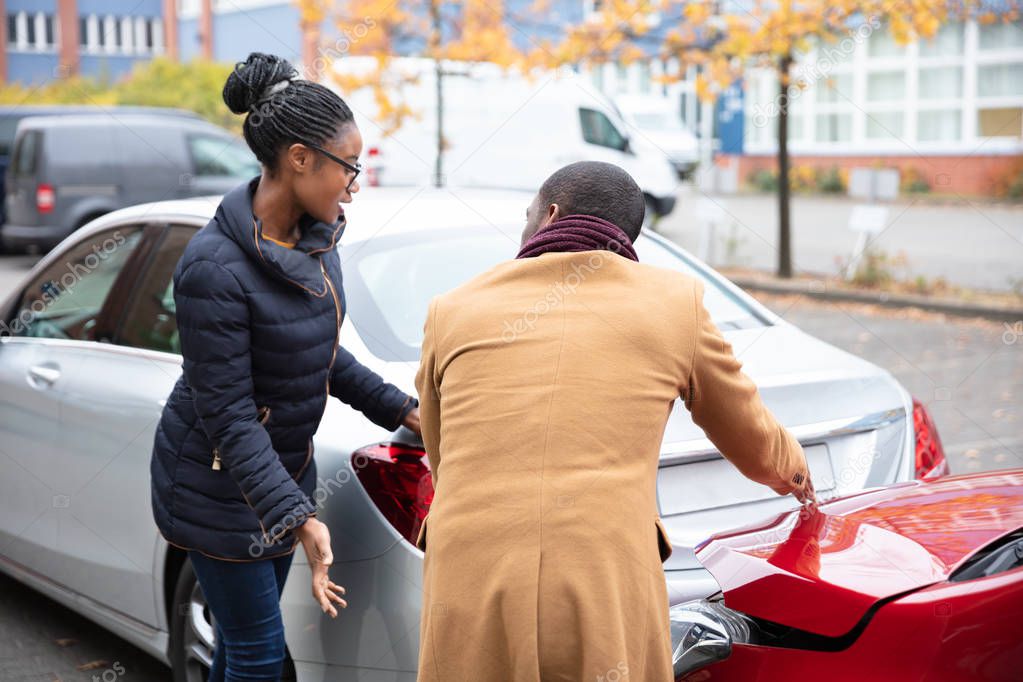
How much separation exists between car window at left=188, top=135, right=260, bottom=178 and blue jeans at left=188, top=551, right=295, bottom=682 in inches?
543

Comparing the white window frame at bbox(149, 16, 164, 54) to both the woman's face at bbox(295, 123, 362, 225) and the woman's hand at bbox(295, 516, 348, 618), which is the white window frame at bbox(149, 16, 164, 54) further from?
the woman's hand at bbox(295, 516, 348, 618)

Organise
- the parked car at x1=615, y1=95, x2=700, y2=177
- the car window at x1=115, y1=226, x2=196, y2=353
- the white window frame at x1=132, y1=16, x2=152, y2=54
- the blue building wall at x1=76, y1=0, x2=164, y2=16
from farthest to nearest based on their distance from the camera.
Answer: the white window frame at x1=132, y1=16, x2=152, y2=54 < the blue building wall at x1=76, y1=0, x2=164, y2=16 < the parked car at x1=615, y1=95, x2=700, y2=177 < the car window at x1=115, y1=226, x2=196, y2=353

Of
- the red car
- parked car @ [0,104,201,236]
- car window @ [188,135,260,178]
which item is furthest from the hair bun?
parked car @ [0,104,201,236]

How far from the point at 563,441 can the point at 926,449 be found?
1.88m

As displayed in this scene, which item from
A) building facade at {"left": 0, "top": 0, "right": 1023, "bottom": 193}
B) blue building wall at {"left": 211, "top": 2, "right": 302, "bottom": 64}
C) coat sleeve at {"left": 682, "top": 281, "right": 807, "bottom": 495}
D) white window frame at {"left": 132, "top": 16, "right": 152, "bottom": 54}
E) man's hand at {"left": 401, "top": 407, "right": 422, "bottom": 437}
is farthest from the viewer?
white window frame at {"left": 132, "top": 16, "right": 152, "bottom": 54}

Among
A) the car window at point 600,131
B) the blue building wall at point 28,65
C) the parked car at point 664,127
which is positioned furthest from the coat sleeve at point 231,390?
the blue building wall at point 28,65

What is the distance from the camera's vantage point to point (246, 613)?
8.86ft

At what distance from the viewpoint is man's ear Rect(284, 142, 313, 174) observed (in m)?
2.61

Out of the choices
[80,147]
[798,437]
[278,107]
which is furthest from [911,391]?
[80,147]

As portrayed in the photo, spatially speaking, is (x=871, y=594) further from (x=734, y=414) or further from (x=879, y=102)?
(x=879, y=102)

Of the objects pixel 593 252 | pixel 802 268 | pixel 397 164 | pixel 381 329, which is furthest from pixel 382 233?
pixel 397 164

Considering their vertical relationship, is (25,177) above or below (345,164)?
below

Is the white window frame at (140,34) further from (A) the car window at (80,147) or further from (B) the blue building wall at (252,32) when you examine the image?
(A) the car window at (80,147)

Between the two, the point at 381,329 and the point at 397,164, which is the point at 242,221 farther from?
the point at 397,164
